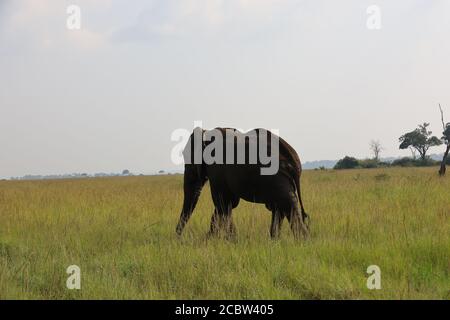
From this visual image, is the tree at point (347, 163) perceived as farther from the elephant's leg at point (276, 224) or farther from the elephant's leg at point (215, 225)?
the elephant's leg at point (276, 224)

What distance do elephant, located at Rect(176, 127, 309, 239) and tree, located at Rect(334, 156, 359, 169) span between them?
50996 millimetres

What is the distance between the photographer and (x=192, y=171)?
7.05 metres

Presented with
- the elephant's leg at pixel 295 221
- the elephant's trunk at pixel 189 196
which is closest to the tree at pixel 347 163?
the elephant's trunk at pixel 189 196

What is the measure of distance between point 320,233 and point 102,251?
2.93 metres

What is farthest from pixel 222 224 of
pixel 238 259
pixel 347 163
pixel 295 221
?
pixel 347 163

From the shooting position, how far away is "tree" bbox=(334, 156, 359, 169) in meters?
55.8

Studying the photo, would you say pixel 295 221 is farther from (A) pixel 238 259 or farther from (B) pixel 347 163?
(B) pixel 347 163

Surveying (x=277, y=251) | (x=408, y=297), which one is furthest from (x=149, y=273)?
(x=408, y=297)

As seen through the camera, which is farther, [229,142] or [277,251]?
[229,142]

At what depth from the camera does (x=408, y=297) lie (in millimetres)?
3779

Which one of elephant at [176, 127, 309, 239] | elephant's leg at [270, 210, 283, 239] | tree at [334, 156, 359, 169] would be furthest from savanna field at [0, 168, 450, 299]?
tree at [334, 156, 359, 169]

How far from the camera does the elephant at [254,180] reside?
19.1ft
